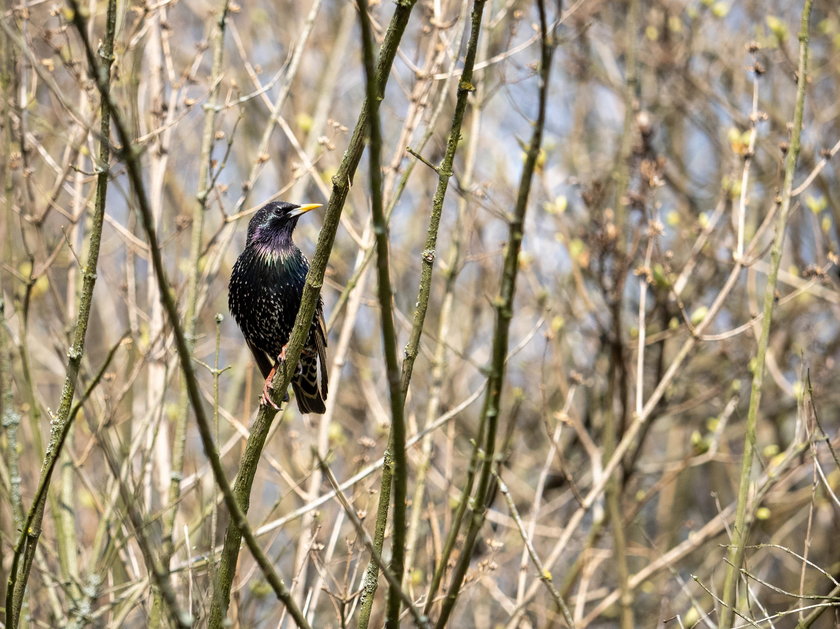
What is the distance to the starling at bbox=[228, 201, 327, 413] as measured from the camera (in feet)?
14.4

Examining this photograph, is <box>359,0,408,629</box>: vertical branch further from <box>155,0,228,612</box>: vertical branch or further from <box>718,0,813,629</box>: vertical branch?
<box>155,0,228,612</box>: vertical branch

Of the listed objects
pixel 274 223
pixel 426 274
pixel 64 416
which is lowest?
pixel 64 416

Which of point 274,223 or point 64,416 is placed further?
point 274,223

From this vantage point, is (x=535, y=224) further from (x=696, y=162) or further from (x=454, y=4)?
(x=696, y=162)

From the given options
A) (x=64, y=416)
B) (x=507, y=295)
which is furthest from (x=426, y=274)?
(x=64, y=416)

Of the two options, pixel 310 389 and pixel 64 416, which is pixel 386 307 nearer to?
pixel 64 416

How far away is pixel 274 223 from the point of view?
4.51m

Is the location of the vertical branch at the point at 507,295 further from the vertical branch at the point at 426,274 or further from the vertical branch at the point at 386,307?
the vertical branch at the point at 426,274

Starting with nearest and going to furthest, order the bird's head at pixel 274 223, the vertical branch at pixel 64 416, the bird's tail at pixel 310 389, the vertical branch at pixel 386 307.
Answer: the vertical branch at pixel 386 307 < the vertical branch at pixel 64 416 < the bird's head at pixel 274 223 < the bird's tail at pixel 310 389

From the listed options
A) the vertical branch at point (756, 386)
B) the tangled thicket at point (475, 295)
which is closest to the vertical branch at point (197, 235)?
the tangled thicket at point (475, 295)

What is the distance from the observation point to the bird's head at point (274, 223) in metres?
4.50

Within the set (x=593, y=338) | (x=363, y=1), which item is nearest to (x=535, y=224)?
(x=593, y=338)

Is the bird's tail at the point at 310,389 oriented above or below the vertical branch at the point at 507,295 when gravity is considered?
below

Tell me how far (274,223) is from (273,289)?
13.3 inches
